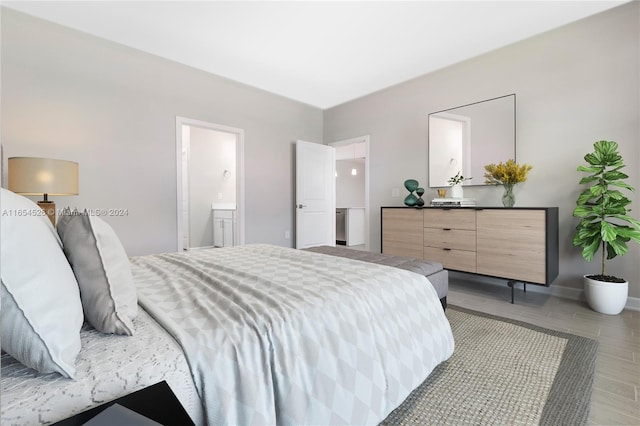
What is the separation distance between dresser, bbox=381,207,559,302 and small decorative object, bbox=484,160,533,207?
38 cm

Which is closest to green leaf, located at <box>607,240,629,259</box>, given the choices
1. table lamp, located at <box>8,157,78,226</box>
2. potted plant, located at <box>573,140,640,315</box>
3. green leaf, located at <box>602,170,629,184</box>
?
potted plant, located at <box>573,140,640,315</box>

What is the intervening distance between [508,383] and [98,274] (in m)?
1.84

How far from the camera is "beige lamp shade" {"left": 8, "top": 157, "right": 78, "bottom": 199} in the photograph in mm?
2191

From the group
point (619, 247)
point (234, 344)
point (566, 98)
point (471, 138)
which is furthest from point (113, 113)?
point (619, 247)

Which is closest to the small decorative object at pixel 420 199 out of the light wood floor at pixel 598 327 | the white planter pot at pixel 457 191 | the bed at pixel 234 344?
the white planter pot at pixel 457 191

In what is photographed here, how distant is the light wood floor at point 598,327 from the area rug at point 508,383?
0.06 m

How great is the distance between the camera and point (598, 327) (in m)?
Result: 2.14

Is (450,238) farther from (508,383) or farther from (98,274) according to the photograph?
(98,274)

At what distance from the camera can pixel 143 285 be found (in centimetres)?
127

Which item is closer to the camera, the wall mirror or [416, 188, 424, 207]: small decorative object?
the wall mirror

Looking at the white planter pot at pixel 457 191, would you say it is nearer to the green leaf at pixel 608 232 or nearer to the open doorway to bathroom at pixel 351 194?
the green leaf at pixel 608 232

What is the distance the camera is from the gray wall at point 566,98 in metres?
2.55

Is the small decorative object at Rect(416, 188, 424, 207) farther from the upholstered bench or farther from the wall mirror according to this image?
the upholstered bench

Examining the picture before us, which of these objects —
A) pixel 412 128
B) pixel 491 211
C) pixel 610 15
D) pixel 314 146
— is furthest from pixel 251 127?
pixel 610 15
